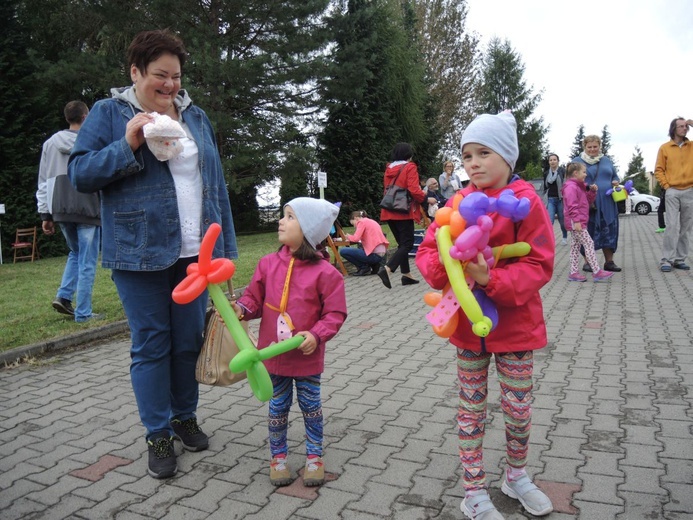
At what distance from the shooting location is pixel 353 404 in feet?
13.0

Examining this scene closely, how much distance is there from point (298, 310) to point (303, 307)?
0.03 m

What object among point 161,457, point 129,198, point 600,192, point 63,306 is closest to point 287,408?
point 161,457

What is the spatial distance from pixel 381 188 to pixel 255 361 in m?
20.5

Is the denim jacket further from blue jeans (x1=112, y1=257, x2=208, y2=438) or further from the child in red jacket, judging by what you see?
the child in red jacket

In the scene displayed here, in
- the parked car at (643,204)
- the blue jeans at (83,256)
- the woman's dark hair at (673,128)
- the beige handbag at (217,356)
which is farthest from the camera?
the parked car at (643,204)

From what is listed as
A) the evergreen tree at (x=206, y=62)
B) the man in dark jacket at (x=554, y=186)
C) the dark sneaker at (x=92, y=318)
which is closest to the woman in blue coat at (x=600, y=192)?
the man in dark jacket at (x=554, y=186)

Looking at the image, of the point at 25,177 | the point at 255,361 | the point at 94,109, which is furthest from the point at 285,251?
the point at 25,177

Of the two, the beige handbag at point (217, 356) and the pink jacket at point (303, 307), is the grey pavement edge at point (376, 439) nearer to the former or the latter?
the beige handbag at point (217, 356)

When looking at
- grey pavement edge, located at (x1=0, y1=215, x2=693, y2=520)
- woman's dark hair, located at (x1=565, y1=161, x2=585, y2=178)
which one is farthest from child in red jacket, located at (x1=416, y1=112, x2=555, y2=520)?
woman's dark hair, located at (x1=565, y1=161, x2=585, y2=178)

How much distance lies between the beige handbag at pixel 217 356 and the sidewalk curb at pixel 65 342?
306 cm

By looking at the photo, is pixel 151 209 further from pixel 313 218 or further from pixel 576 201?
pixel 576 201

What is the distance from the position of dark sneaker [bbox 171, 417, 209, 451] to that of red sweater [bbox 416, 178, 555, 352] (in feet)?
5.34

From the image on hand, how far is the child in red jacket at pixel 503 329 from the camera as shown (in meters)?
2.39

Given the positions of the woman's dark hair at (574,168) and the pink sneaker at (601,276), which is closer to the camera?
the woman's dark hair at (574,168)
